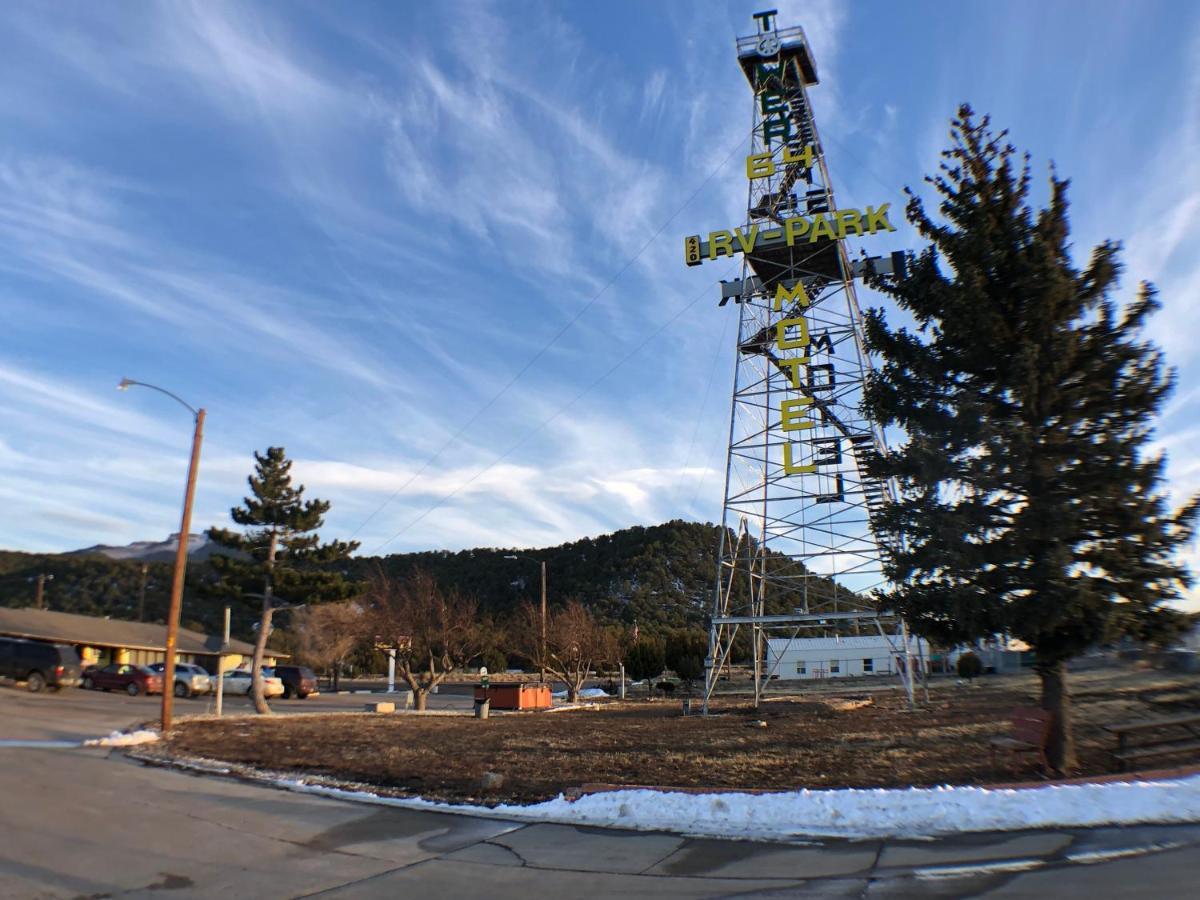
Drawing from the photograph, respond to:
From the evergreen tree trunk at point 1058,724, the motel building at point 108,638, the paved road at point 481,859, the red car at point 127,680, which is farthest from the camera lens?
the motel building at point 108,638

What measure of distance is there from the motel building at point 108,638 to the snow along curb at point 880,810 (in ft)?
119

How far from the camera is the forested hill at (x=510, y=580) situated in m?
85.6

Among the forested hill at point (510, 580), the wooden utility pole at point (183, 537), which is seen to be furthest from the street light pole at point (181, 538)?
the forested hill at point (510, 580)

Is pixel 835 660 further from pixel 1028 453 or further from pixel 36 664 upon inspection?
pixel 1028 453

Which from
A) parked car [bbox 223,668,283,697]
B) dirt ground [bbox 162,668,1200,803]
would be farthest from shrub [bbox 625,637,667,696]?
dirt ground [bbox 162,668,1200,803]

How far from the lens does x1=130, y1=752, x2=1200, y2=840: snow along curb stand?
8.52m

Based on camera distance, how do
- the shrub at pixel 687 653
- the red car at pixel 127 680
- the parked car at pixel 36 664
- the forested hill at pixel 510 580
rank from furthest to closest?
the forested hill at pixel 510 580 → the shrub at pixel 687 653 → the red car at pixel 127 680 → the parked car at pixel 36 664

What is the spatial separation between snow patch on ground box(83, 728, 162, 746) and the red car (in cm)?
2004

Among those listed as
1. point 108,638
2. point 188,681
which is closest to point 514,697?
point 188,681

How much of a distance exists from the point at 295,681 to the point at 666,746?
29.8m

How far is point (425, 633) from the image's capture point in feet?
112

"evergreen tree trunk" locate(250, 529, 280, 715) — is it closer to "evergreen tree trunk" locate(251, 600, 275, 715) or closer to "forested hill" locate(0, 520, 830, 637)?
"evergreen tree trunk" locate(251, 600, 275, 715)

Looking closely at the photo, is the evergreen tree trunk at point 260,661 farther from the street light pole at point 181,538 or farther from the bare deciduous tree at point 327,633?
the bare deciduous tree at point 327,633

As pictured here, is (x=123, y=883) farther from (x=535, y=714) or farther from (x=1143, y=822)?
(x=535, y=714)
